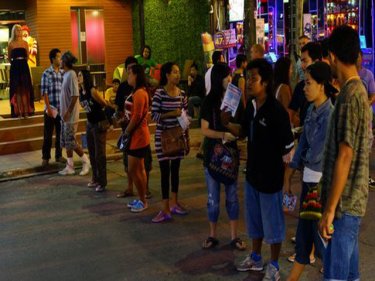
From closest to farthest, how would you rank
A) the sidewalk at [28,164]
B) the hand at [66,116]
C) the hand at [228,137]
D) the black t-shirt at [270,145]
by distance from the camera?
the black t-shirt at [270,145] → the hand at [228,137] → the hand at [66,116] → the sidewalk at [28,164]

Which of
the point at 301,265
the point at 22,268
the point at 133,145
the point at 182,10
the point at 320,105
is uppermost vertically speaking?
the point at 182,10

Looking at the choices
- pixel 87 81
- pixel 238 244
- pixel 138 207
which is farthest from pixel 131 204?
pixel 238 244

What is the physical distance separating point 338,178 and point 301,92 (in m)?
2.45

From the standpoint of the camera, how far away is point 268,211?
4305 millimetres

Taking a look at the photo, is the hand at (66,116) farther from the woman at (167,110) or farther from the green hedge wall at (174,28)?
the green hedge wall at (174,28)

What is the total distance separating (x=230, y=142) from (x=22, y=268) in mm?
2322

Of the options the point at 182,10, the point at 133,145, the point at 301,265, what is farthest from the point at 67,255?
the point at 182,10

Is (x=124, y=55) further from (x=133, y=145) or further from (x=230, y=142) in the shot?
(x=230, y=142)

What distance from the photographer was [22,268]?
5.05m

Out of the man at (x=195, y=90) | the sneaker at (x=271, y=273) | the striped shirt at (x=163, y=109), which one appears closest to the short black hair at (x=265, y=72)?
the sneaker at (x=271, y=273)

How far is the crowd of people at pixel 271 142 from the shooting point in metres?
2.97

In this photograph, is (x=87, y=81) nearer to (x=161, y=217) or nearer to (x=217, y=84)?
(x=161, y=217)

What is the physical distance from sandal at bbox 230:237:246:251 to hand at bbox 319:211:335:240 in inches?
90.8

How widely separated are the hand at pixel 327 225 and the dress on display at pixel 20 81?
9.37 m
